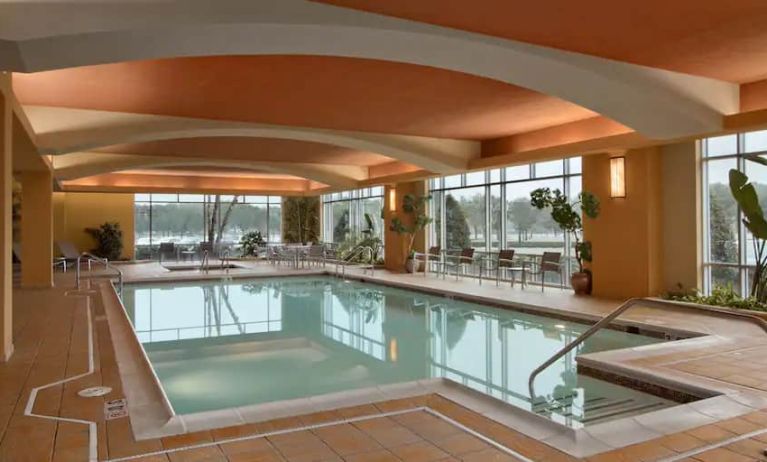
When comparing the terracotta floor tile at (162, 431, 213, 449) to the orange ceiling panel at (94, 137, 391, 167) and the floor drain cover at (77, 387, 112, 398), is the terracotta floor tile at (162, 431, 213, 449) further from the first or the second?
the orange ceiling panel at (94, 137, 391, 167)

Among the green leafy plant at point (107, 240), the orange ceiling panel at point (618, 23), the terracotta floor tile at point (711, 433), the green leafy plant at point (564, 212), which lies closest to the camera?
the terracotta floor tile at point (711, 433)

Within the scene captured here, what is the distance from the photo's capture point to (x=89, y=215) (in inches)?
784

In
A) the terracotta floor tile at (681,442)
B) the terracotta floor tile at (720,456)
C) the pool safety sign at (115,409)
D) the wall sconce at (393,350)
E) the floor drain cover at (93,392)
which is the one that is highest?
the floor drain cover at (93,392)

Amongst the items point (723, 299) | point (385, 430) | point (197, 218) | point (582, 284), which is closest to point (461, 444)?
point (385, 430)

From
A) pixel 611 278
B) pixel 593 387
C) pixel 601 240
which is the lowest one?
pixel 593 387

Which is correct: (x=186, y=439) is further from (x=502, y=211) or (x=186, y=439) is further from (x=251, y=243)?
(x=251, y=243)

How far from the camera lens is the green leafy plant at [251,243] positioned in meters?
22.0

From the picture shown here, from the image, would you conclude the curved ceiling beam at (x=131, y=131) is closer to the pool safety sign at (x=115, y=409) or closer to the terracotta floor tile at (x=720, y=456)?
the pool safety sign at (x=115, y=409)

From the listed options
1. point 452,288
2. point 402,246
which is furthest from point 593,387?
point 402,246

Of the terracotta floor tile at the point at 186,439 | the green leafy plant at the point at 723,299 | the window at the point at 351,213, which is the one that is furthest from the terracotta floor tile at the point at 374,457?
the window at the point at 351,213

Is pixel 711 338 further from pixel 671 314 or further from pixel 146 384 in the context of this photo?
pixel 146 384

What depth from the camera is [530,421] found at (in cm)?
342

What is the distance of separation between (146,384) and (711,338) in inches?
217

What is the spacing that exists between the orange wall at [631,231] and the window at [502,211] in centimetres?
142
